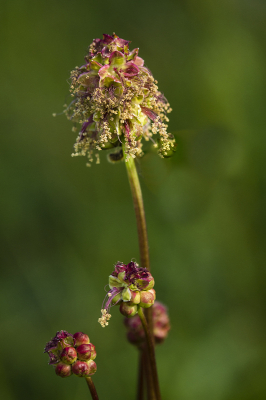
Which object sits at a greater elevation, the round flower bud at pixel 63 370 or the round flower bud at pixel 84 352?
the round flower bud at pixel 84 352

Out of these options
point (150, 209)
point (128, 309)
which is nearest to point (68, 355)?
point (128, 309)

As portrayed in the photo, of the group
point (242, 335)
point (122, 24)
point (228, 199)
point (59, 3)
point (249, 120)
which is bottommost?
point (242, 335)

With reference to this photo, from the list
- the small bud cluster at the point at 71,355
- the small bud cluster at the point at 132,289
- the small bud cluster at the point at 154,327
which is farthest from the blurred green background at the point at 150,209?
the small bud cluster at the point at 71,355

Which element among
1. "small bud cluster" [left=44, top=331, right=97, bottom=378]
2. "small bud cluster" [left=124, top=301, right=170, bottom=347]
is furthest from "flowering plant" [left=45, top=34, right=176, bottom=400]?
"small bud cluster" [left=124, top=301, right=170, bottom=347]

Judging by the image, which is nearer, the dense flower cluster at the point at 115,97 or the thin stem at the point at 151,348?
the thin stem at the point at 151,348

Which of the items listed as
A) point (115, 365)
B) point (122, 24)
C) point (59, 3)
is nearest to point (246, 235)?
point (115, 365)

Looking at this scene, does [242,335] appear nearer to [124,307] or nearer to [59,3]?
[124,307]

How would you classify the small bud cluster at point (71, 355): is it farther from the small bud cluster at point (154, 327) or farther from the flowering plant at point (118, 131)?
the small bud cluster at point (154, 327)
